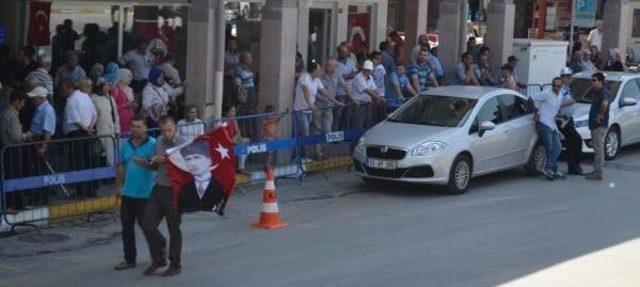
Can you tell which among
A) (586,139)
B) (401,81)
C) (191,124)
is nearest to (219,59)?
(191,124)

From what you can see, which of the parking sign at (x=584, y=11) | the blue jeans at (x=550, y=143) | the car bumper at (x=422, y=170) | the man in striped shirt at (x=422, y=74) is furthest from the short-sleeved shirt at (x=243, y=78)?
the parking sign at (x=584, y=11)

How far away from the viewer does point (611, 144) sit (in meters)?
20.4

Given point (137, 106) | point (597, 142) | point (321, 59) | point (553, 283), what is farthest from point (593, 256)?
point (321, 59)

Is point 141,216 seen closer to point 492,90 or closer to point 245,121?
point 245,121

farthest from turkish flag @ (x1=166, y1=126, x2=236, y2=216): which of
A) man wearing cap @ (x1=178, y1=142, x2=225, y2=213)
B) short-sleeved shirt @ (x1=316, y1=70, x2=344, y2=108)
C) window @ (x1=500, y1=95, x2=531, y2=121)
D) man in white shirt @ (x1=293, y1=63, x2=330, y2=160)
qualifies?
window @ (x1=500, y1=95, x2=531, y2=121)

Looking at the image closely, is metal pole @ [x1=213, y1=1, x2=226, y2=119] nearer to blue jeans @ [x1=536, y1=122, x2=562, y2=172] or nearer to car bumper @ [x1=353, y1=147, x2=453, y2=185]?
car bumper @ [x1=353, y1=147, x2=453, y2=185]

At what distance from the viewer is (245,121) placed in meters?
16.9

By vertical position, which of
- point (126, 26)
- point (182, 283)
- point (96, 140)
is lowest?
point (182, 283)

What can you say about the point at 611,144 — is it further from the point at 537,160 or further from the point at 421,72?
the point at 421,72

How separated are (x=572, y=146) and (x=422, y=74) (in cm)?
359

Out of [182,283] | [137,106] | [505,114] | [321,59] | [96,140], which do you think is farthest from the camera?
[321,59]

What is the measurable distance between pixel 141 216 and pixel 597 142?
9655 millimetres

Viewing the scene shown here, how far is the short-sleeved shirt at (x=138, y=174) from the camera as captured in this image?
11070 millimetres

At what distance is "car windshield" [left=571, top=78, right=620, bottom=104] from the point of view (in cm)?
2069
